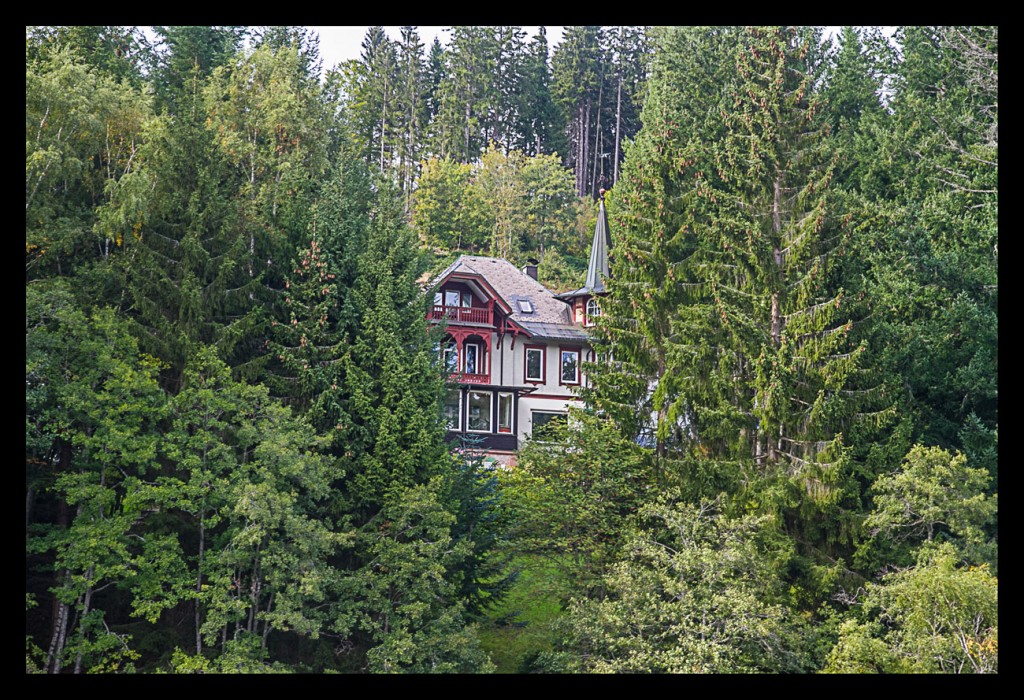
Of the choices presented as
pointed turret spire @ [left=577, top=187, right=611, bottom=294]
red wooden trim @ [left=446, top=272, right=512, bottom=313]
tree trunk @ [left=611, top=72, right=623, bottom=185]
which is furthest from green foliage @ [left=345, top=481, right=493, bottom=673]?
tree trunk @ [left=611, top=72, right=623, bottom=185]

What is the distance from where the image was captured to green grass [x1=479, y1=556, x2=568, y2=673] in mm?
33562

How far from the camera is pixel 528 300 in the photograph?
56969mm

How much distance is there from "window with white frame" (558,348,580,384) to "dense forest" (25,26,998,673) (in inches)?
606

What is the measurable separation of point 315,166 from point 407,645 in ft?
63.3

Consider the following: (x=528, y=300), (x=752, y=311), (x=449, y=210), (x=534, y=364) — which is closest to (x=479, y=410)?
(x=534, y=364)

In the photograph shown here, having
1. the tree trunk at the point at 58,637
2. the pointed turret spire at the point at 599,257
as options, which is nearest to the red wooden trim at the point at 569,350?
the pointed turret spire at the point at 599,257

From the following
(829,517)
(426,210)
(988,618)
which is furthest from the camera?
(426,210)

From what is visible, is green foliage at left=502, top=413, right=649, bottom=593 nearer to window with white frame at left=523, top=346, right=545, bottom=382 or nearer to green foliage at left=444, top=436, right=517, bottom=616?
green foliage at left=444, top=436, right=517, bottom=616

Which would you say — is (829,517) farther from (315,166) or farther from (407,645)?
(315,166)

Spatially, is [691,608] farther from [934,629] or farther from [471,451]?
[471,451]

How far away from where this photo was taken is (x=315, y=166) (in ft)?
141

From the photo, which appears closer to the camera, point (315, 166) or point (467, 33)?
point (315, 166)
